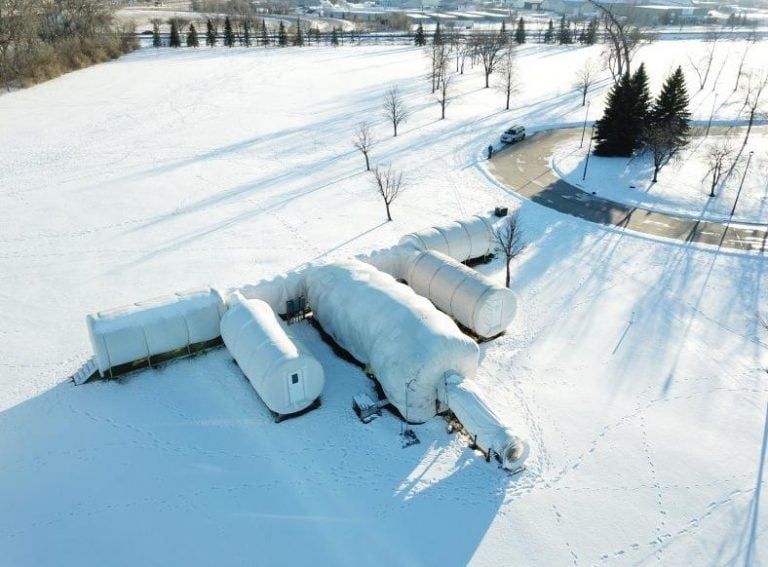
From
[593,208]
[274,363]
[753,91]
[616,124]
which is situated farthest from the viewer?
[753,91]

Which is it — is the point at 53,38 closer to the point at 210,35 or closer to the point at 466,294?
the point at 210,35

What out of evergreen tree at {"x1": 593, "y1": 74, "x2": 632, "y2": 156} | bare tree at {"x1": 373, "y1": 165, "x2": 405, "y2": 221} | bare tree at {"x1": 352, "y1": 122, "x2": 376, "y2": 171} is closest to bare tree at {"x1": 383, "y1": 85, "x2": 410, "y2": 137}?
bare tree at {"x1": 352, "y1": 122, "x2": 376, "y2": 171}

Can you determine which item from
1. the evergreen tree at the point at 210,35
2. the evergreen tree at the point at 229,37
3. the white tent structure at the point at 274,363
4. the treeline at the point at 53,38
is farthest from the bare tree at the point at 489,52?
the treeline at the point at 53,38

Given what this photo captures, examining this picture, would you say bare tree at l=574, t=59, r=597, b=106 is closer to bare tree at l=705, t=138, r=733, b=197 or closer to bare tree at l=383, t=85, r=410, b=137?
bare tree at l=383, t=85, r=410, b=137

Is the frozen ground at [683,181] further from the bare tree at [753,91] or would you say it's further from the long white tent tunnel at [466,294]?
the long white tent tunnel at [466,294]

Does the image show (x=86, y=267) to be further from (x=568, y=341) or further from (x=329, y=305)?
(x=568, y=341)

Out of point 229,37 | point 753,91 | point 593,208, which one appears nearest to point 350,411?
point 593,208

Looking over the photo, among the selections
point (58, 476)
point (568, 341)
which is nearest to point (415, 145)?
point (568, 341)
